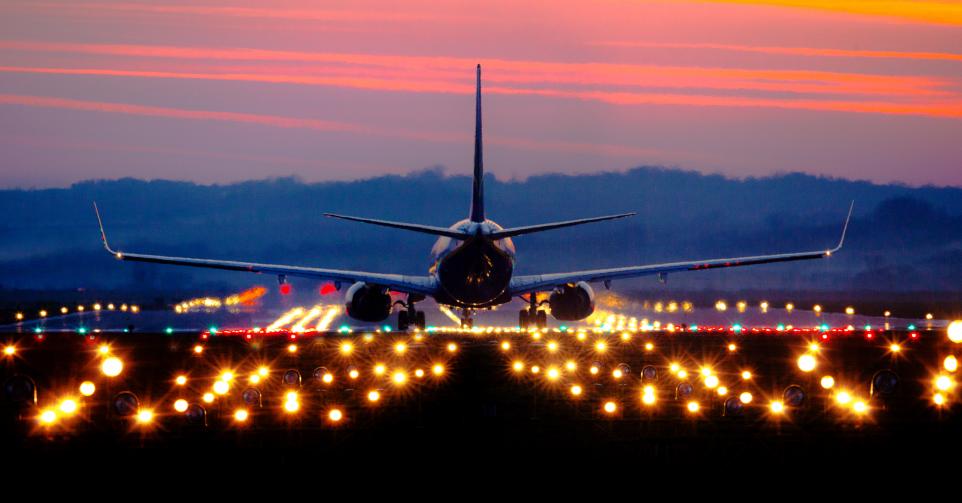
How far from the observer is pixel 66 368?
140ft

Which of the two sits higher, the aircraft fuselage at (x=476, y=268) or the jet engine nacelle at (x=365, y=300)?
the jet engine nacelle at (x=365, y=300)

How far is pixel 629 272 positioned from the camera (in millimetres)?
67125

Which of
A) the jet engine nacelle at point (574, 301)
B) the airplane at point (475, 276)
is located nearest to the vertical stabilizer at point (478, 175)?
the airplane at point (475, 276)

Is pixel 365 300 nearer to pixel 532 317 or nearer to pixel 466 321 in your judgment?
pixel 466 321

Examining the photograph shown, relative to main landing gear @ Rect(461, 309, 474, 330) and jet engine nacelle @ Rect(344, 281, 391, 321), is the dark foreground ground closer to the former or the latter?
jet engine nacelle @ Rect(344, 281, 391, 321)

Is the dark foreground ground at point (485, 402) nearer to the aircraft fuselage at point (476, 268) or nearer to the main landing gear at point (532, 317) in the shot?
the aircraft fuselage at point (476, 268)

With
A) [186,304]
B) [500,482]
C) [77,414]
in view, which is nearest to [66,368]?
[77,414]

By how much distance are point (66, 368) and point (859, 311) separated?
89218 mm

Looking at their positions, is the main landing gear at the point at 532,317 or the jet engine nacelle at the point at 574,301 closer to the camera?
the jet engine nacelle at the point at 574,301

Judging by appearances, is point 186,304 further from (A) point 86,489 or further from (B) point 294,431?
(A) point 86,489

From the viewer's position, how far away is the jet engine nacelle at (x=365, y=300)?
64.4 m

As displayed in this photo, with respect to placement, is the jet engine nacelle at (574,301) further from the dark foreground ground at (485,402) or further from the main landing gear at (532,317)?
the dark foreground ground at (485,402)

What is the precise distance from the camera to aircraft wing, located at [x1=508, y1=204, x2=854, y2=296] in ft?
213

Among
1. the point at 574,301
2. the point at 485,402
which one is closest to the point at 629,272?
the point at 574,301
